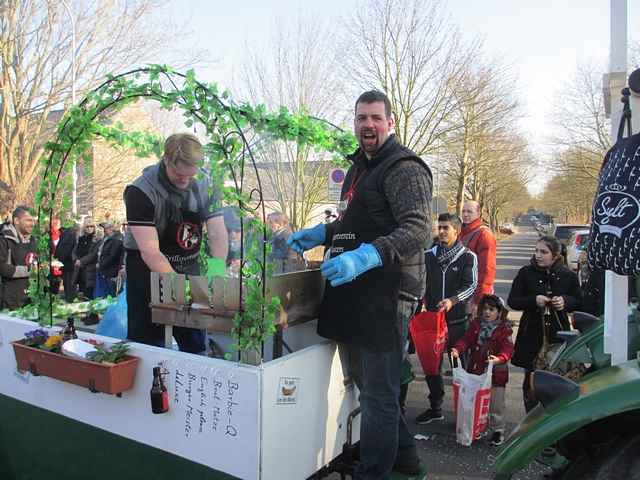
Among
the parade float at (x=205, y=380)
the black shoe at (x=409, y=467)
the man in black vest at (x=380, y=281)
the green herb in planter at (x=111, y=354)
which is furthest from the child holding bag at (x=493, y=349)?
the green herb in planter at (x=111, y=354)

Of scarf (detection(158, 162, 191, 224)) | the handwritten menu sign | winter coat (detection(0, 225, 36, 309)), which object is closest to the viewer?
the handwritten menu sign

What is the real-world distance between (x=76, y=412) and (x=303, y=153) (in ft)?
7.33

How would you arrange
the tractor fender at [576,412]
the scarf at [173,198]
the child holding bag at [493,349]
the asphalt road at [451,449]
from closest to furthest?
1. the tractor fender at [576,412]
2. the scarf at [173,198]
3. the asphalt road at [451,449]
4. the child holding bag at [493,349]

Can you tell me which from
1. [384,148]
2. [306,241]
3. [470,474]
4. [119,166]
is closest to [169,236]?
[306,241]

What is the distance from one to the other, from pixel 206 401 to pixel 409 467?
1.16 meters

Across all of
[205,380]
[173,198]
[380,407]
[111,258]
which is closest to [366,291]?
[380,407]

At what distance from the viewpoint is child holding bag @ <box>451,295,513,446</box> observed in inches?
162

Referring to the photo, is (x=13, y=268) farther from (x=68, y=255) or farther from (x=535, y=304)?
(x=535, y=304)

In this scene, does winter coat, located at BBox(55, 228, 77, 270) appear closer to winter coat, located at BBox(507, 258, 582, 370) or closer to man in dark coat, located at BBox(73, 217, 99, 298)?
man in dark coat, located at BBox(73, 217, 99, 298)

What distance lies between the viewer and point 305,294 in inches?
104

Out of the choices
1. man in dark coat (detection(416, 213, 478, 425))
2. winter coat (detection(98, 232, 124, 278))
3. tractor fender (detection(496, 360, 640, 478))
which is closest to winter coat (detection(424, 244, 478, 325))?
man in dark coat (detection(416, 213, 478, 425))

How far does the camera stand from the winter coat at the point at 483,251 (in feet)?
17.1

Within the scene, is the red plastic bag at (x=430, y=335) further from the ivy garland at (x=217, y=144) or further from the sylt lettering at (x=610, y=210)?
the sylt lettering at (x=610, y=210)

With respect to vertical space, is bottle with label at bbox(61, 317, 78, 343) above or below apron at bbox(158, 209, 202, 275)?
below
